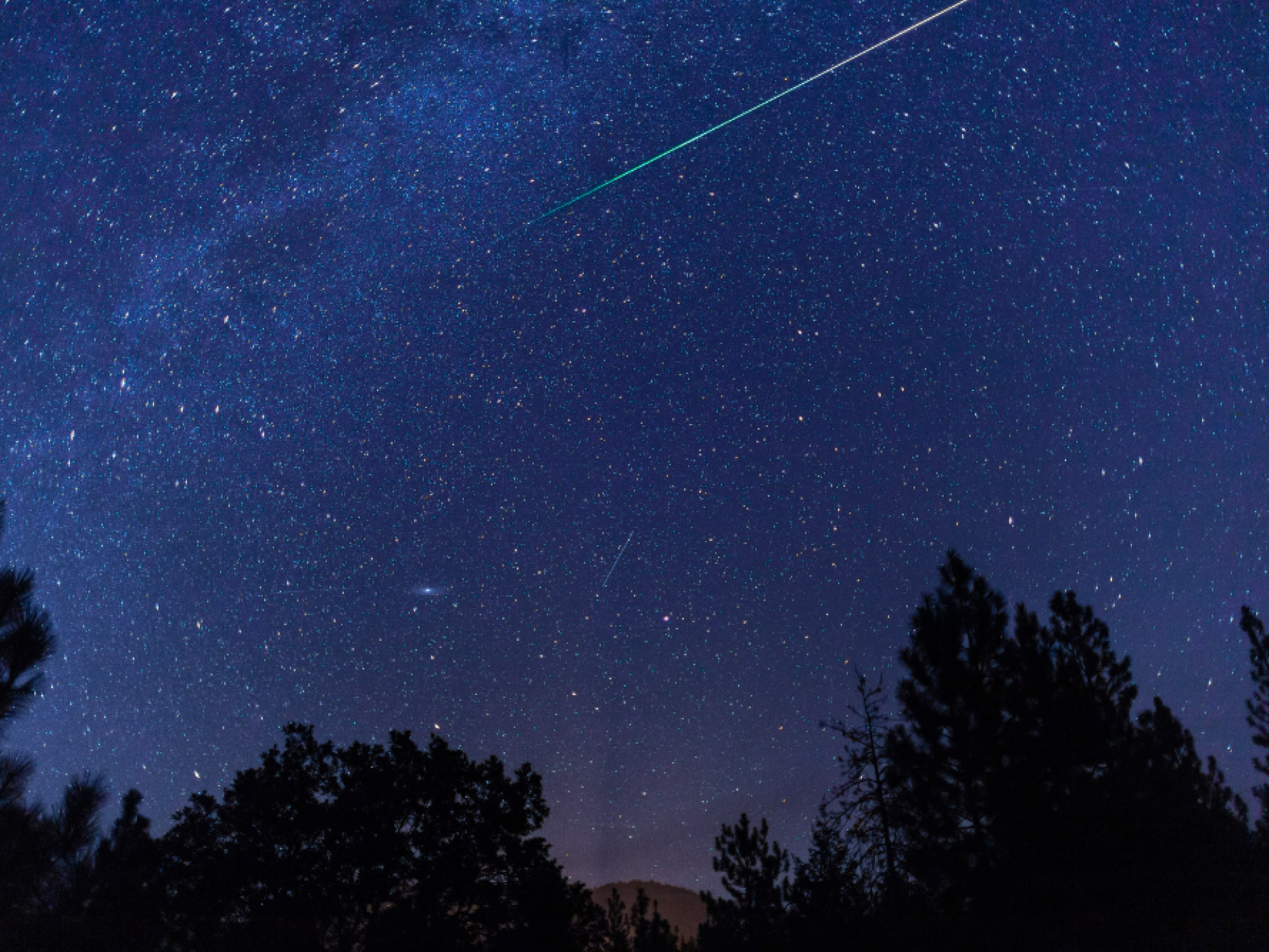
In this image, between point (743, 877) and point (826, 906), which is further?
point (743, 877)

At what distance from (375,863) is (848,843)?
1078cm

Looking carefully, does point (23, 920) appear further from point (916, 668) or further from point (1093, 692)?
point (1093, 692)

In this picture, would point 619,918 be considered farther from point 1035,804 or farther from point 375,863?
point 1035,804

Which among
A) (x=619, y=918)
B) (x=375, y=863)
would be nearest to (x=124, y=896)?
(x=375, y=863)

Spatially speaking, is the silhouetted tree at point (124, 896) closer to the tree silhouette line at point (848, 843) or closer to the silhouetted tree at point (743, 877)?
the tree silhouette line at point (848, 843)

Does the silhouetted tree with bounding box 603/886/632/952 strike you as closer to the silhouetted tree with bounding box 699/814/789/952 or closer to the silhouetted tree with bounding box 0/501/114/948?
the silhouetted tree with bounding box 699/814/789/952

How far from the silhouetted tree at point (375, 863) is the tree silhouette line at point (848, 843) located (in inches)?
1.8

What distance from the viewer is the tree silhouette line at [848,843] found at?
1147 cm

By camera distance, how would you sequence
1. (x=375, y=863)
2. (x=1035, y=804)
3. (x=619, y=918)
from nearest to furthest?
(x=1035, y=804), (x=375, y=863), (x=619, y=918)

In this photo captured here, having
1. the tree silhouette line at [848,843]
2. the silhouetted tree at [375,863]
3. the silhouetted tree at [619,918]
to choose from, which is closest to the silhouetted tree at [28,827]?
the tree silhouette line at [848,843]

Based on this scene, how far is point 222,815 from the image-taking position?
1938cm

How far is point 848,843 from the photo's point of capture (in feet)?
50.0

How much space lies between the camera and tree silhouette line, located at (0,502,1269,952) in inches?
452

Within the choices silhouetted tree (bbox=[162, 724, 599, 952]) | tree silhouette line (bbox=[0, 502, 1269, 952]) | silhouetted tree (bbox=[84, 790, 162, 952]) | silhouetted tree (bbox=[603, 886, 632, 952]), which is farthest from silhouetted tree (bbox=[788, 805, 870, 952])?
silhouetted tree (bbox=[603, 886, 632, 952])
